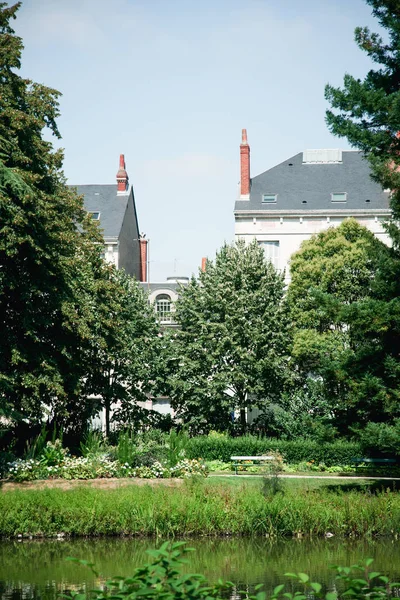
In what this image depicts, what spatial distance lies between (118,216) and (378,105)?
1257 inches

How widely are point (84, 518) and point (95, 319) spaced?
601 inches

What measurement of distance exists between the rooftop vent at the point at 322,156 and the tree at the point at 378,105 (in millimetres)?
27120

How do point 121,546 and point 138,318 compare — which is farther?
point 138,318

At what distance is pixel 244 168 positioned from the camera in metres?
47.9

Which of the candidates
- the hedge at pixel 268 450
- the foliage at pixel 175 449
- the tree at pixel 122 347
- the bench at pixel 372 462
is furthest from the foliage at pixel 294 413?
the foliage at pixel 175 449

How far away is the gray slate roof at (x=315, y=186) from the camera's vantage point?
47531 mm

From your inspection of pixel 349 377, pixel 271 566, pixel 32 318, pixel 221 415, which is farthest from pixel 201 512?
pixel 221 415

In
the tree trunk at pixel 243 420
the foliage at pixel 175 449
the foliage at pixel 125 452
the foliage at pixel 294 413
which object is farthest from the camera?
the tree trunk at pixel 243 420

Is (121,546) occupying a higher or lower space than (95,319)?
lower

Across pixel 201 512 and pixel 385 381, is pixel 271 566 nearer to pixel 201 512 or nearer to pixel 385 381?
pixel 201 512

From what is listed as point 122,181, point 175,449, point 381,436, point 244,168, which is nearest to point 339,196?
point 244,168

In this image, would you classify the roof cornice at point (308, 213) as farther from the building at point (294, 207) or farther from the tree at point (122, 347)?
the tree at point (122, 347)

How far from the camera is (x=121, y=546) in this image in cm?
1862

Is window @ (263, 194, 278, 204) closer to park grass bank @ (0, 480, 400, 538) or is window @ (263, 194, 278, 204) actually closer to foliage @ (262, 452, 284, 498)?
foliage @ (262, 452, 284, 498)
